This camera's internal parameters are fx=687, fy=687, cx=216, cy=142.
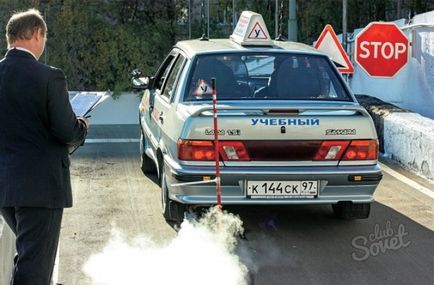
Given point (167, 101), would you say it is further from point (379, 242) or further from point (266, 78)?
point (379, 242)

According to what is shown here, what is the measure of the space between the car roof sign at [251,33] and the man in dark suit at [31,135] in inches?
131

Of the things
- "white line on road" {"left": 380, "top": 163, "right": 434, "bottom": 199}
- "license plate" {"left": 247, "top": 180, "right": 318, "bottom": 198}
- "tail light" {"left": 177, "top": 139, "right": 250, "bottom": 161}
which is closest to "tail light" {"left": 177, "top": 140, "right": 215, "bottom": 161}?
"tail light" {"left": 177, "top": 139, "right": 250, "bottom": 161}

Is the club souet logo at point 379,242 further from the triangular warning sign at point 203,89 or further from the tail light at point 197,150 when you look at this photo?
the triangular warning sign at point 203,89

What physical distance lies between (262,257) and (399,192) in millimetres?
2815

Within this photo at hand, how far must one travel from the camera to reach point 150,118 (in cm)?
748

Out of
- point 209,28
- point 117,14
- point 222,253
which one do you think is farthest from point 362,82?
point 222,253

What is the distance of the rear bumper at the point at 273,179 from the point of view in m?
5.45

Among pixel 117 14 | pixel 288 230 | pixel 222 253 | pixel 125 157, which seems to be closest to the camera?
pixel 222 253

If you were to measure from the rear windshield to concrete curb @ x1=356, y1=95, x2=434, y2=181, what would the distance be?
7.60ft

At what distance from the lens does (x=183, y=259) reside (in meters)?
5.13

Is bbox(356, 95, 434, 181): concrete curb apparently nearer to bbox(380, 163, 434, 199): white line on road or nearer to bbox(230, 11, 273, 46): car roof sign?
bbox(380, 163, 434, 199): white line on road

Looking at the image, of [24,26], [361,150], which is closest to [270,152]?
[361,150]

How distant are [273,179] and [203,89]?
1133mm

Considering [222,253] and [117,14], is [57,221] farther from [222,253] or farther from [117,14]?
[117,14]
